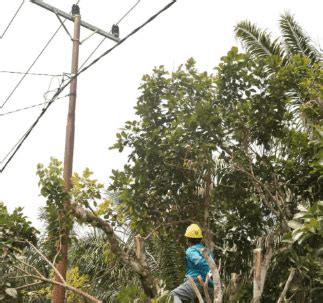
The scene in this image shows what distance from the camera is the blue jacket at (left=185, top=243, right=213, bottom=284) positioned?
6.26 meters

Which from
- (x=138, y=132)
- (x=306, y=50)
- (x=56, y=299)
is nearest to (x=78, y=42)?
(x=138, y=132)

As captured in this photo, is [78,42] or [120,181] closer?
[120,181]

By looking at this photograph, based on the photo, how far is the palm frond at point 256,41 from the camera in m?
12.7

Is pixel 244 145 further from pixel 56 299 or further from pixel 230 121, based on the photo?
pixel 56 299

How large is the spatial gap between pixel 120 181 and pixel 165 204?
69cm

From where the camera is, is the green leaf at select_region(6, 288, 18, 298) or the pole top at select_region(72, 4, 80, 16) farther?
the pole top at select_region(72, 4, 80, 16)

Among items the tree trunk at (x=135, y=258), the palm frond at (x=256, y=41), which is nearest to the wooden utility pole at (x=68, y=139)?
the tree trunk at (x=135, y=258)

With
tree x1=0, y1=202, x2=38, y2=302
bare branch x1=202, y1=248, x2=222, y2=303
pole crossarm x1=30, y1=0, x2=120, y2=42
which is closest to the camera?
bare branch x1=202, y1=248, x2=222, y2=303

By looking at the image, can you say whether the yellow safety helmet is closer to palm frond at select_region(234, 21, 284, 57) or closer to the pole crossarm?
the pole crossarm

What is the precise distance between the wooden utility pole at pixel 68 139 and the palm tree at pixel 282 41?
13.6 ft

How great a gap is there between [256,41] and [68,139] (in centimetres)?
605

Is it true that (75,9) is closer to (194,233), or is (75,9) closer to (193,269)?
(194,233)

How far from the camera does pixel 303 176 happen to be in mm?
7492

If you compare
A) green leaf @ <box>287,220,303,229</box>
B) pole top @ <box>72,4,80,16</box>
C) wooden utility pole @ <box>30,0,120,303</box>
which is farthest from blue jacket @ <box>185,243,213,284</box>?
pole top @ <box>72,4,80,16</box>
